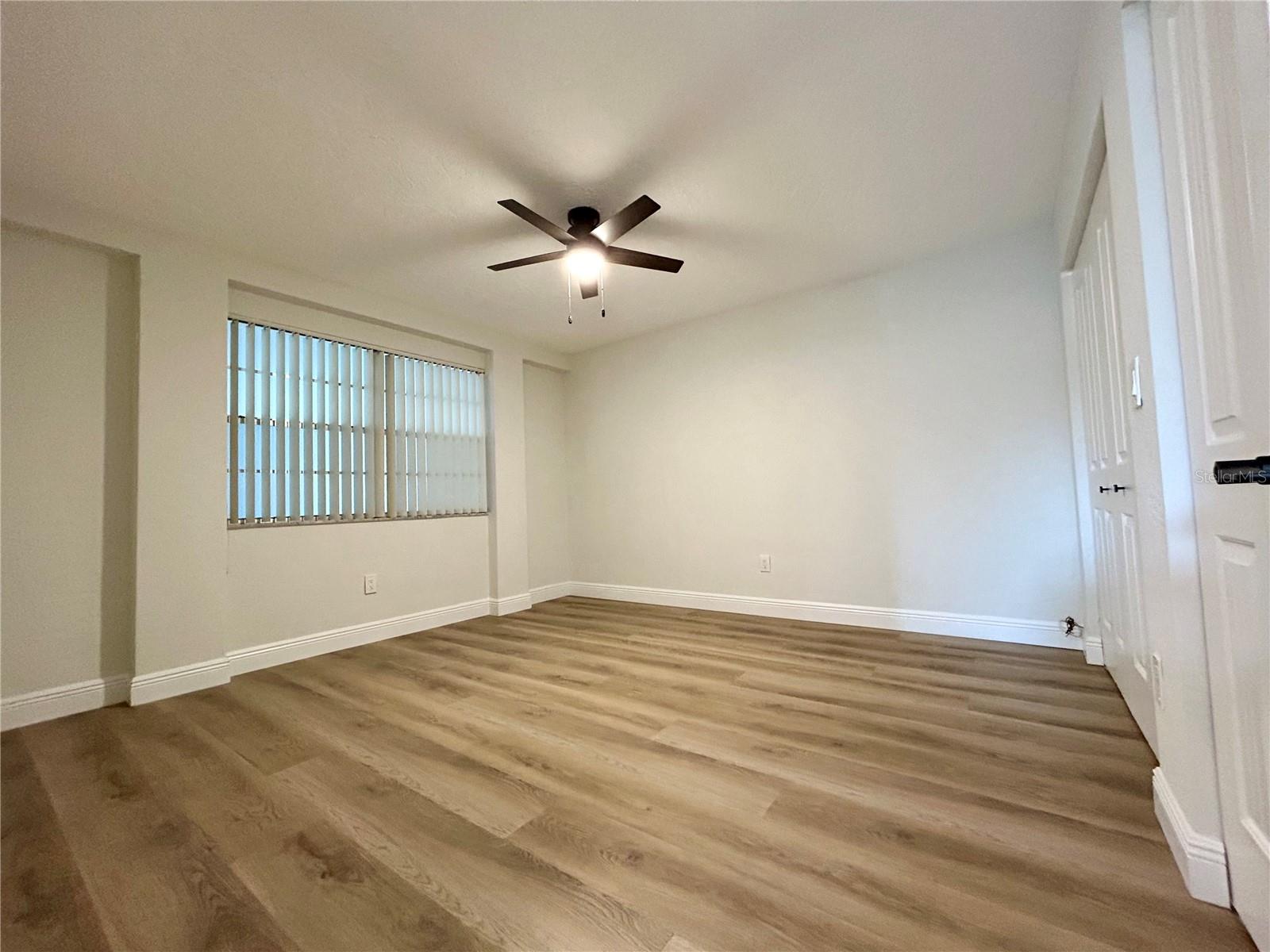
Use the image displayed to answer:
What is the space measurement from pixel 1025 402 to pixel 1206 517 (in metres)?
2.15

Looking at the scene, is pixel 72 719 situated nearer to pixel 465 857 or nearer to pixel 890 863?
pixel 465 857

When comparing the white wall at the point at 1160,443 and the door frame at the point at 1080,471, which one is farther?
the door frame at the point at 1080,471

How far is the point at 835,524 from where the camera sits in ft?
11.4

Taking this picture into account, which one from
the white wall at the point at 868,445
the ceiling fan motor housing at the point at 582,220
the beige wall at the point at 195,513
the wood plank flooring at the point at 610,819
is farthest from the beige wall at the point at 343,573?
the ceiling fan motor housing at the point at 582,220

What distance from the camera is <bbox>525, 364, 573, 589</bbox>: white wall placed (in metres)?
4.75

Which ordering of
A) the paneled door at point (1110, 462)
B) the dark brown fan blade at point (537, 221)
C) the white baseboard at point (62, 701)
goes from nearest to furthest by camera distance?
the paneled door at point (1110, 462)
the dark brown fan blade at point (537, 221)
the white baseboard at point (62, 701)

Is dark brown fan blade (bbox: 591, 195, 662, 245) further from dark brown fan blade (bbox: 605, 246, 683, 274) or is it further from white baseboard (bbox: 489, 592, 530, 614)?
white baseboard (bbox: 489, 592, 530, 614)

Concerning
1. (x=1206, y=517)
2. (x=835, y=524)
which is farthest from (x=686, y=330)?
(x=1206, y=517)

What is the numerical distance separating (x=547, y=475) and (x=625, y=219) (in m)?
3.08

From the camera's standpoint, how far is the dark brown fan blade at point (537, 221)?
2039 millimetres

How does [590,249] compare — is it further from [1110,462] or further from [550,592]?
[550,592]

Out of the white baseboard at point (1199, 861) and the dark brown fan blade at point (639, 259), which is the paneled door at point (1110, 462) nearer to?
the white baseboard at point (1199, 861)

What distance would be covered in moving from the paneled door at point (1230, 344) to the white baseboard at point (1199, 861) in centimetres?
2

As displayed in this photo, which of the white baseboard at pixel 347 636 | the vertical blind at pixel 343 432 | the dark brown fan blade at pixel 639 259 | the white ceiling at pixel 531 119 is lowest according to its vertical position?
the white baseboard at pixel 347 636
